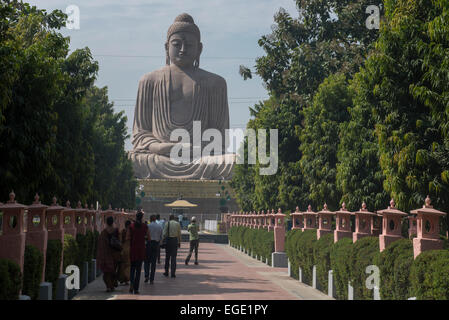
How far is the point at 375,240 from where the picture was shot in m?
14.2

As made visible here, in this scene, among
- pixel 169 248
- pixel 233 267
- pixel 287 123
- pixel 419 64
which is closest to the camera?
pixel 419 64

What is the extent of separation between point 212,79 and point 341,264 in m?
54.7

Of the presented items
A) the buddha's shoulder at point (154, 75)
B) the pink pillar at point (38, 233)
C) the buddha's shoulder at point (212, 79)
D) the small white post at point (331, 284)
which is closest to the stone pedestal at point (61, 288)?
the pink pillar at point (38, 233)

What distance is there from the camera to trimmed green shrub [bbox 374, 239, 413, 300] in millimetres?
11008

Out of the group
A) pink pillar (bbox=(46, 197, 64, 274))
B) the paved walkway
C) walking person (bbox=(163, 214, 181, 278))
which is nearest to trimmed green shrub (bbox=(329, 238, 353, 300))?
the paved walkway

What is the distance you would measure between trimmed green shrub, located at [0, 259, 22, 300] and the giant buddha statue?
188ft

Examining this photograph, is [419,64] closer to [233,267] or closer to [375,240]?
[375,240]

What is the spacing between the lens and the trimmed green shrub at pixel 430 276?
9.15 meters

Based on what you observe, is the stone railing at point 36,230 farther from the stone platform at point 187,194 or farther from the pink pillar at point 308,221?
the stone platform at point 187,194

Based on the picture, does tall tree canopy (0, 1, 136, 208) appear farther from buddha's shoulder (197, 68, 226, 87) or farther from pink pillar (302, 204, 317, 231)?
buddha's shoulder (197, 68, 226, 87)

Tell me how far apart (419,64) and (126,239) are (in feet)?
25.0

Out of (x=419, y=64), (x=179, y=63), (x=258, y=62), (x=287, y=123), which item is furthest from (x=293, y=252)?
(x=179, y=63)

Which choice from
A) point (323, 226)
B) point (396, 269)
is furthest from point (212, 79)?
point (396, 269)

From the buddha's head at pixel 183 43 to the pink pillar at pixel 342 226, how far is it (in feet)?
171
